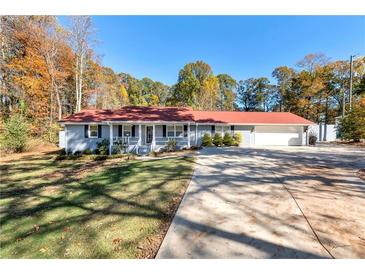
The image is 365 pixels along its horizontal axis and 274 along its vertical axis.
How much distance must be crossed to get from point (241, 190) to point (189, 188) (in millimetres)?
1504

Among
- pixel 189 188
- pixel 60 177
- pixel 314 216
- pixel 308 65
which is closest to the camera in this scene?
pixel 314 216

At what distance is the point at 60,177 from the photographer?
887 cm

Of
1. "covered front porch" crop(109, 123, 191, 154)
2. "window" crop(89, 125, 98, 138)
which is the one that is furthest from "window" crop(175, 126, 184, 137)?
"window" crop(89, 125, 98, 138)

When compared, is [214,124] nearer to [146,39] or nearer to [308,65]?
[146,39]

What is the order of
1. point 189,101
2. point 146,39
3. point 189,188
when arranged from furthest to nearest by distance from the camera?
point 189,101, point 146,39, point 189,188

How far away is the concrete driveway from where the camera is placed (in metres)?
3.25

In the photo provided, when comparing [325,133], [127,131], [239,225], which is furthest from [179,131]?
[325,133]

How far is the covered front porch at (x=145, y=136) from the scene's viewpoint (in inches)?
627

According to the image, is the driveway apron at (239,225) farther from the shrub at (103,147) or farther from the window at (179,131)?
the window at (179,131)

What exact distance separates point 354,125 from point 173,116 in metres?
17.2

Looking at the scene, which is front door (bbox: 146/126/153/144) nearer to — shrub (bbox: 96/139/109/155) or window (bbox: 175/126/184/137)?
window (bbox: 175/126/184/137)

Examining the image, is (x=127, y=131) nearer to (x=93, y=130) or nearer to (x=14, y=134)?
(x=93, y=130)
